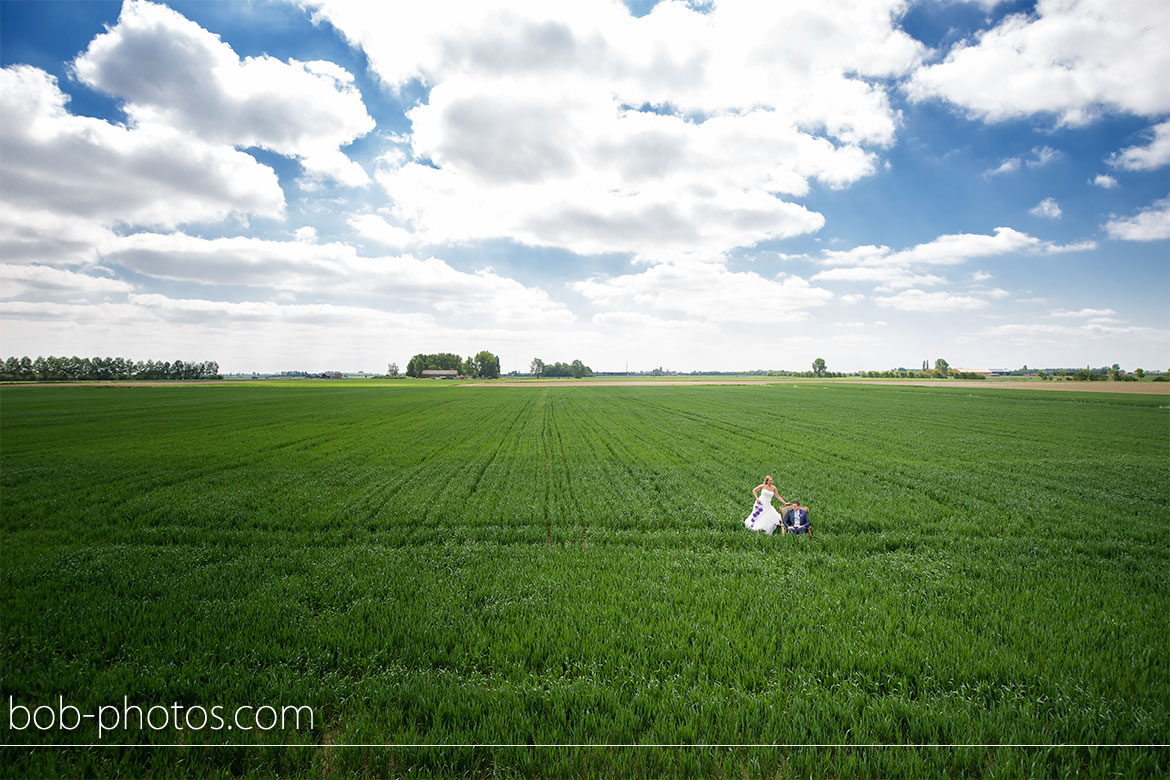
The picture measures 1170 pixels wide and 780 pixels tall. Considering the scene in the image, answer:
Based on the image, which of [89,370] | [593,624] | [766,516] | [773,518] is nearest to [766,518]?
[766,516]

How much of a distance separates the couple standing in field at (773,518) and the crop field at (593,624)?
41cm

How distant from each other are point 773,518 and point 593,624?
6555mm

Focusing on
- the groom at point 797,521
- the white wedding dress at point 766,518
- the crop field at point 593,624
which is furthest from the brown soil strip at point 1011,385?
the white wedding dress at point 766,518

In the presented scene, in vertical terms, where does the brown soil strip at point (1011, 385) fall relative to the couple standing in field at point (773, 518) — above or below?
above

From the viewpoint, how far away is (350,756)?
4.80m

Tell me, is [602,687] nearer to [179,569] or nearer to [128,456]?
[179,569]

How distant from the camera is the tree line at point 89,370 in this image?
127 m

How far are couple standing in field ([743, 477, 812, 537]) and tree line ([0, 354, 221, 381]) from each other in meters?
183

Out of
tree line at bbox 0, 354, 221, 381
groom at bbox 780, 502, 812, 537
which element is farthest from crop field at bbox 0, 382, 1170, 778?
tree line at bbox 0, 354, 221, 381

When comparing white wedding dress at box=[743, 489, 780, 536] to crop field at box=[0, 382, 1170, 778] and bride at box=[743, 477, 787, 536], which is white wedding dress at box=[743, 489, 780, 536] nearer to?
bride at box=[743, 477, 787, 536]

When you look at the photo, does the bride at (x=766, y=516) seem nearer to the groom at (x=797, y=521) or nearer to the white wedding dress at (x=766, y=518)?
the white wedding dress at (x=766, y=518)

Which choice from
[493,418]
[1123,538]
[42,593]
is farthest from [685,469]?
[493,418]

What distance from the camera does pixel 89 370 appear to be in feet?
456

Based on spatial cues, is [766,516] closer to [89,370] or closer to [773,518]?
[773,518]
